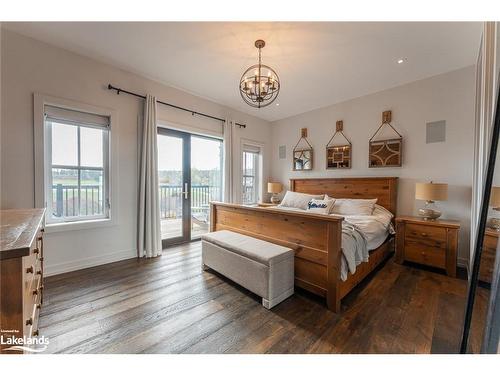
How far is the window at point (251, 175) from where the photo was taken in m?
5.02

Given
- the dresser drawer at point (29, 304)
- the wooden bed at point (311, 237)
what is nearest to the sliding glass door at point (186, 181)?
the wooden bed at point (311, 237)

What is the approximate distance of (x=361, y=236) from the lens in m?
2.27

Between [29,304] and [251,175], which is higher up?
[251,175]

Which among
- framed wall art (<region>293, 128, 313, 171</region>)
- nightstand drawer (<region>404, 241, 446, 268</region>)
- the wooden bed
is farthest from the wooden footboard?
framed wall art (<region>293, 128, 313, 171</region>)

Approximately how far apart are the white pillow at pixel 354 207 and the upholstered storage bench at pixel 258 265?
Answer: 1.75m

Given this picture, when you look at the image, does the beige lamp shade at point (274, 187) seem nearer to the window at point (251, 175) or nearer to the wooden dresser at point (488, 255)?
the window at point (251, 175)

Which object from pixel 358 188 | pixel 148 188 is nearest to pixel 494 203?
pixel 358 188

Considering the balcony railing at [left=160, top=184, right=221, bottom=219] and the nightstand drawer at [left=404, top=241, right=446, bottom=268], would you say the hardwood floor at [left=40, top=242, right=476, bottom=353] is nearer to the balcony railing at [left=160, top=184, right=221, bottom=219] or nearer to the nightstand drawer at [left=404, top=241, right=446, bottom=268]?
the nightstand drawer at [left=404, top=241, right=446, bottom=268]

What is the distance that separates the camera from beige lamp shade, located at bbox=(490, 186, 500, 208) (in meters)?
1.34

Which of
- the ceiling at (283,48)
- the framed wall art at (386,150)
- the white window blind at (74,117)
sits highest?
the ceiling at (283,48)

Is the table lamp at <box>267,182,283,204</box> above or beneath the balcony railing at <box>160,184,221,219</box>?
above

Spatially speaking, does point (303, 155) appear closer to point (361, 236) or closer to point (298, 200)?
point (298, 200)

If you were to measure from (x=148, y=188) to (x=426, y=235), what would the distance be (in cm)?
400

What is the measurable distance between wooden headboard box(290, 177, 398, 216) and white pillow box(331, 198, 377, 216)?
20 centimetres
